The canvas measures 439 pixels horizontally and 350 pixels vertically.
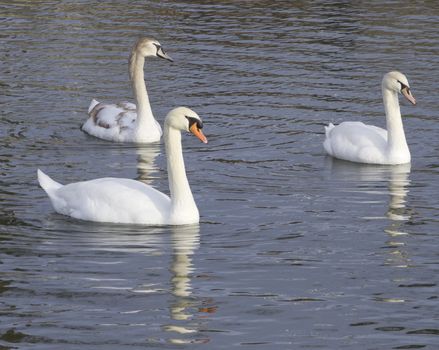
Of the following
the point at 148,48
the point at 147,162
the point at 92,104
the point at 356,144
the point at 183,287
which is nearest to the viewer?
the point at 183,287

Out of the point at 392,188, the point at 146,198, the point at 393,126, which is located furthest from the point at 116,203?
the point at 393,126

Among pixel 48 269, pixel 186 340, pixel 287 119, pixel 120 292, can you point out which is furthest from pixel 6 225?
pixel 287 119

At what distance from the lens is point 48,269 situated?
12.8m

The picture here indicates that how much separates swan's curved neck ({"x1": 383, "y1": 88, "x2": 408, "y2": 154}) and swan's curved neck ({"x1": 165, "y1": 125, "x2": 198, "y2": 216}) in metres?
4.09

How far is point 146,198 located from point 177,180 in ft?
1.21

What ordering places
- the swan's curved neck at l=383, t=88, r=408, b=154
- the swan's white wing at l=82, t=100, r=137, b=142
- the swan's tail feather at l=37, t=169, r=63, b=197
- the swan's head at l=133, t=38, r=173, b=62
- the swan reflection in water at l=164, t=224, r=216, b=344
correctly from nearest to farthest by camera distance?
the swan reflection in water at l=164, t=224, r=216, b=344 < the swan's tail feather at l=37, t=169, r=63, b=197 < the swan's curved neck at l=383, t=88, r=408, b=154 < the swan's white wing at l=82, t=100, r=137, b=142 < the swan's head at l=133, t=38, r=173, b=62

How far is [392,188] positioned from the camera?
16500 mm

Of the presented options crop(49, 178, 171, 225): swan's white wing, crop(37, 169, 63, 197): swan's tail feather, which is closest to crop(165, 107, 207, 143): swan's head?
crop(49, 178, 171, 225): swan's white wing

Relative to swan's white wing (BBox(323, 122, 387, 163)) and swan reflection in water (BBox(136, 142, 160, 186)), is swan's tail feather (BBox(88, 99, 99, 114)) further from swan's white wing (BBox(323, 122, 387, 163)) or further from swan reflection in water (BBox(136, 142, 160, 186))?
swan's white wing (BBox(323, 122, 387, 163))

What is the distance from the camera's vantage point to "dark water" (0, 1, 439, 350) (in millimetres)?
11469

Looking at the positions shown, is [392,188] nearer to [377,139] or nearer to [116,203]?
[377,139]

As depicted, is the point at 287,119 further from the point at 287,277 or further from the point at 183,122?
the point at 287,277

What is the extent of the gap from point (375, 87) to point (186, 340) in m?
11.5

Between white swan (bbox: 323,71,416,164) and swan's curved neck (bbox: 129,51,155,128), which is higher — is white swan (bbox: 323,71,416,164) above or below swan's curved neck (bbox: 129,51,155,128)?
below
